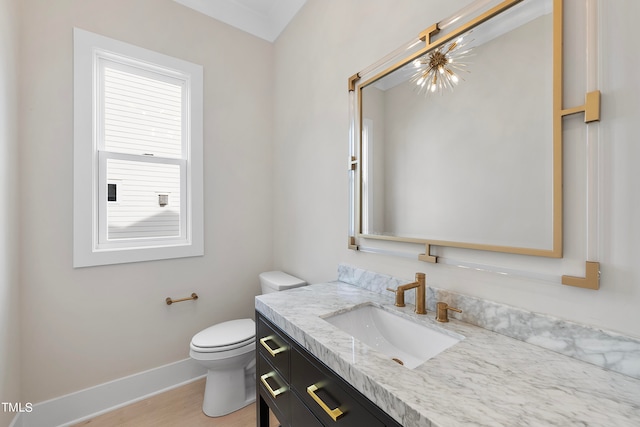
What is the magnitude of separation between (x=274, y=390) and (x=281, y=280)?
0.91m

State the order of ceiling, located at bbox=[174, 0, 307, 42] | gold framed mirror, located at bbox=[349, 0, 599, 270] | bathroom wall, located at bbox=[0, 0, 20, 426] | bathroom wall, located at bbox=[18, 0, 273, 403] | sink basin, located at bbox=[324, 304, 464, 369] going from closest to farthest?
gold framed mirror, located at bbox=[349, 0, 599, 270] < sink basin, located at bbox=[324, 304, 464, 369] < bathroom wall, located at bbox=[0, 0, 20, 426] < bathroom wall, located at bbox=[18, 0, 273, 403] < ceiling, located at bbox=[174, 0, 307, 42]

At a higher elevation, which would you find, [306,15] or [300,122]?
[306,15]

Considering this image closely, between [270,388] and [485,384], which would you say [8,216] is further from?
[485,384]

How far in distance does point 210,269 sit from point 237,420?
3.30 ft

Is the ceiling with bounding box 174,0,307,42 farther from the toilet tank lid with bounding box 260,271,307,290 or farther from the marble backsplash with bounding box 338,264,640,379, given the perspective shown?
the marble backsplash with bounding box 338,264,640,379

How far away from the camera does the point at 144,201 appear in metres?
1.91

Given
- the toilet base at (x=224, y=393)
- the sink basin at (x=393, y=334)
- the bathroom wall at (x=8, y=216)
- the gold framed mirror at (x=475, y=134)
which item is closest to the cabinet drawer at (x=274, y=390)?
the sink basin at (x=393, y=334)

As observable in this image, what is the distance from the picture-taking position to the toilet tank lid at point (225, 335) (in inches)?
64.9

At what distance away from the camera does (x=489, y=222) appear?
3.19ft

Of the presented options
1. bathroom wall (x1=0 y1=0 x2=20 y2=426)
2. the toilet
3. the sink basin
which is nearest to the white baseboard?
bathroom wall (x1=0 y1=0 x2=20 y2=426)

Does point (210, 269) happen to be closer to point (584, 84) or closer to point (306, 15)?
point (306, 15)

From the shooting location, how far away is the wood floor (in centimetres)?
161

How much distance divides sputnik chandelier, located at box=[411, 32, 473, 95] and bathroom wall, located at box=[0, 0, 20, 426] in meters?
1.98

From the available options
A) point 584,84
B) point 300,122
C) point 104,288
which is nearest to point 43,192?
point 104,288
